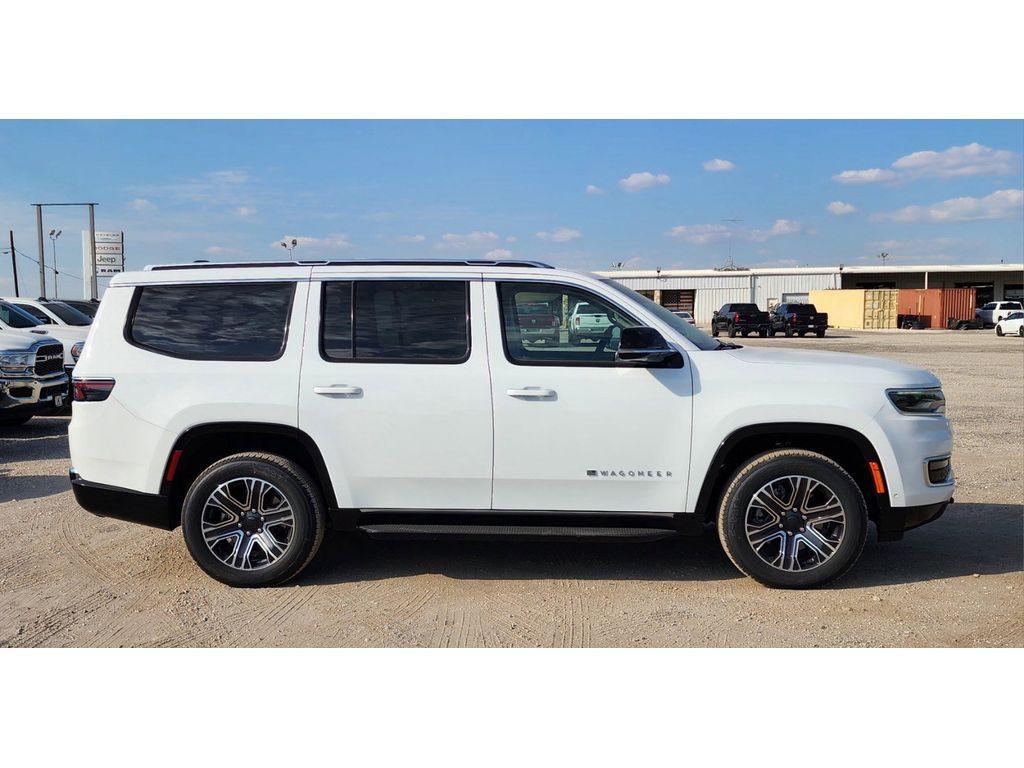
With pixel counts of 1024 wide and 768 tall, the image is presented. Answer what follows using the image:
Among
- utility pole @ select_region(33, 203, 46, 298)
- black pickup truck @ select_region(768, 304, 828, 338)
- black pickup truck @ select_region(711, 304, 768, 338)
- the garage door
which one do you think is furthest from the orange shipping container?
utility pole @ select_region(33, 203, 46, 298)

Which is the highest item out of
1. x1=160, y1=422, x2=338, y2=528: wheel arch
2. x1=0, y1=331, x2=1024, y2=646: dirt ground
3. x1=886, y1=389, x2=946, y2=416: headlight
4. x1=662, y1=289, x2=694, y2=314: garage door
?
x1=662, y1=289, x2=694, y2=314: garage door

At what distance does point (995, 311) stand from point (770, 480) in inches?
2240

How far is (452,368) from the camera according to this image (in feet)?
16.6

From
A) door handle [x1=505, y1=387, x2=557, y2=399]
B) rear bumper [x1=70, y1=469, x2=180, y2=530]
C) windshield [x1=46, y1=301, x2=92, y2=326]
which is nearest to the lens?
door handle [x1=505, y1=387, x2=557, y2=399]

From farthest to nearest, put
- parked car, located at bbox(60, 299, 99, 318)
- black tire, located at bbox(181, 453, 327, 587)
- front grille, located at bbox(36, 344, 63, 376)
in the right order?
parked car, located at bbox(60, 299, 99, 318)
front grille, located at bbox(36, 344, 63, 376)
black tire, located at bbox(181, 453, 327, 587)

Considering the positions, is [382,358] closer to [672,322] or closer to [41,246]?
[672,322]

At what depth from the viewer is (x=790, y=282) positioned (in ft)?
219

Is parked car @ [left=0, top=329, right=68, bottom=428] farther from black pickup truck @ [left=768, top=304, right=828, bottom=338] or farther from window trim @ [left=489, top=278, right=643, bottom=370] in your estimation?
black pickup truck @ [left=768, top=304, right=828, bottom=338]

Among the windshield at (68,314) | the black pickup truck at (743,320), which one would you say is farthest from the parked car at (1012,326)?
the windshield at (68,314)

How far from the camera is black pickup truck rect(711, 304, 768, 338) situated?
4131cm

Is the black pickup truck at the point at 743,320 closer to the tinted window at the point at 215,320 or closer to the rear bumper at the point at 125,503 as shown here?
the tinted window at the point at 215,320

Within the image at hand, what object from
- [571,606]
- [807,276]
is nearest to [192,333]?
→ [571,606]

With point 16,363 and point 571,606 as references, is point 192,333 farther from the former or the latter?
point 16,363

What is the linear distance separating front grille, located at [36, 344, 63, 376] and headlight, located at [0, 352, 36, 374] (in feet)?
0.57
